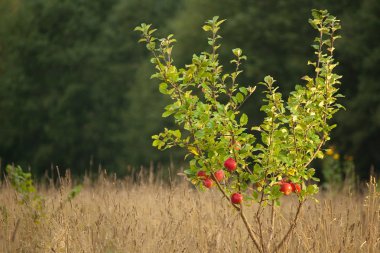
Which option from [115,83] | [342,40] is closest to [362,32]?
[342,40]

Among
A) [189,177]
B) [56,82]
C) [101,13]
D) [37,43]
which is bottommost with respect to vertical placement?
[189,177]

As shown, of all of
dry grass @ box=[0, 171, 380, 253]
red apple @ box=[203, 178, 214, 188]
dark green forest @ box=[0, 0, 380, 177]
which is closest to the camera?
red apple @ box=[203, 178, 214, 188]

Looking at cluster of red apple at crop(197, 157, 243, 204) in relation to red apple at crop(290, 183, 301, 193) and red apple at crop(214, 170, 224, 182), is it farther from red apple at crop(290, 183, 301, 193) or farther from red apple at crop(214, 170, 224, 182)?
red apple at crop(290, 183, 301, 193)

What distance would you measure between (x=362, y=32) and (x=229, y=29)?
11.2 ft

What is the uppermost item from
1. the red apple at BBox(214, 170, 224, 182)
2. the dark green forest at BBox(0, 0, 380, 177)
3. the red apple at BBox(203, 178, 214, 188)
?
the dark green forest at BBox(0, 0, 380, 177)

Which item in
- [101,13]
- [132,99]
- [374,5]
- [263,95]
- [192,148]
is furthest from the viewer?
[101,13]

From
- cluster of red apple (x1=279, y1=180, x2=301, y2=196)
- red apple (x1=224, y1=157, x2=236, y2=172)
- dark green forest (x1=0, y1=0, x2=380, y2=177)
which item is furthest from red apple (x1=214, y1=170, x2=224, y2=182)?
dark green forest (x1=0, y1=0, x2=380, y2=177)

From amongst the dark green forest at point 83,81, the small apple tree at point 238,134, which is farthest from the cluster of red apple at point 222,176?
the dark green forest at point 83,81

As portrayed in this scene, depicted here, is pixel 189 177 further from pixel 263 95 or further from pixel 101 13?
pixel 101 13

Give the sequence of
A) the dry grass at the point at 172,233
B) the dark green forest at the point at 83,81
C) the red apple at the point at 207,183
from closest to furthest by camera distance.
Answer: the red apple at the point at 207,183
the dry grass at the point at 172,233
the dark green forest at the point at 83,81

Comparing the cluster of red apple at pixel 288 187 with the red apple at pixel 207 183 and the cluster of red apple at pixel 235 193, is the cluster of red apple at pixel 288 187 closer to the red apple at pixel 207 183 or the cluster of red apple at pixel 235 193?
the cluster of red apple at pixel 235 193

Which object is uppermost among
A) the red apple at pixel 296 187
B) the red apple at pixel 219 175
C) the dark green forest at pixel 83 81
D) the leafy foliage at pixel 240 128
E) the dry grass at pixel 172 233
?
the dark green forest at pixel 83 81

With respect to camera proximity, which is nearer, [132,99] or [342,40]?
[342,40]

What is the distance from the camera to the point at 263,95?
49.1ft
